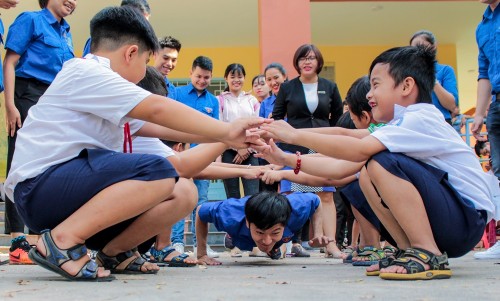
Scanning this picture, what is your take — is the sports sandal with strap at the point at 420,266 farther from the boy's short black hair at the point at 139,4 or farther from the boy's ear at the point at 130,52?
the boy's short black hair at the point at 139,4

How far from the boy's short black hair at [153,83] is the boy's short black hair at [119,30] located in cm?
110

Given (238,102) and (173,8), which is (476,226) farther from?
(173,8)

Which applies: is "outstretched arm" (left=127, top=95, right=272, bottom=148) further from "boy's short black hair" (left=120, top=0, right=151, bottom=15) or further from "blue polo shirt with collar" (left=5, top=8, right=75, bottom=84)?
"boy's short black hair" (left=120, top=0, right=151, bottom=15)

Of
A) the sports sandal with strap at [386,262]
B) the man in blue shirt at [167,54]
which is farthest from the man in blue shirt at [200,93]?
the sports sandal with strap at [386,262]

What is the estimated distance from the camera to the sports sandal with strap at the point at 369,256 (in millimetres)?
3846

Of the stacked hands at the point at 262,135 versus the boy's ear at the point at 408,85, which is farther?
the boy's ear at the point at 408,85

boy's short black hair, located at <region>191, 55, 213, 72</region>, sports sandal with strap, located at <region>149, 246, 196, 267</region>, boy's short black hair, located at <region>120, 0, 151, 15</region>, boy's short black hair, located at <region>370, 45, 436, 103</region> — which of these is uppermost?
boy's short black hair, located at <region>120, 0, 151, 15</region>

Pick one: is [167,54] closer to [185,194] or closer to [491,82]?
[491,82]

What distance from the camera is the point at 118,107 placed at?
273 cm

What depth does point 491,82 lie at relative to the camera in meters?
4.71

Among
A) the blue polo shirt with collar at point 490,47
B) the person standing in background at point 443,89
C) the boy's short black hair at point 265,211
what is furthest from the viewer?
the person standing in background at point 443,89

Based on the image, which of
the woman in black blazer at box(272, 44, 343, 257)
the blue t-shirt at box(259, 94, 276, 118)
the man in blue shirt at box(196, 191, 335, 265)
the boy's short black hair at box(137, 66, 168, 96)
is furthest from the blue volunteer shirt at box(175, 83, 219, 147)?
the boy's short black hair at box(137, 66, 168, 96)

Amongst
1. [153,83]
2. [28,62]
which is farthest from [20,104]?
[153,83]

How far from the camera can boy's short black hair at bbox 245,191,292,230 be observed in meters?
4.15
